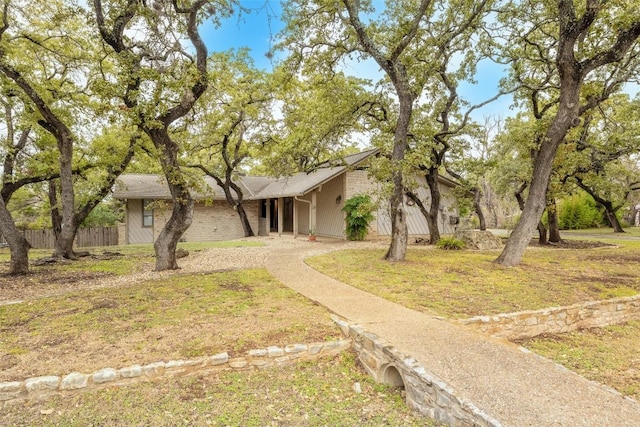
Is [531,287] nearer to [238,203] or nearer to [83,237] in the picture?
[238,203]

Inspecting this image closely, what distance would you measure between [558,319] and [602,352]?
80 cm

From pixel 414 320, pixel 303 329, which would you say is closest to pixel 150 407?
pixel 303 329

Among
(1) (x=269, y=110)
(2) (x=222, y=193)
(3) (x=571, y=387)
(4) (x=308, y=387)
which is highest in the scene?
(1) (x=269, y=110)

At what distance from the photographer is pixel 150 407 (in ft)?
12.0

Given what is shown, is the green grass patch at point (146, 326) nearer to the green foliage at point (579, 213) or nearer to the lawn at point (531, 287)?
the lawn at point (531, 287)

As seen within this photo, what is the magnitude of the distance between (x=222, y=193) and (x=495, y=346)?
19.7m

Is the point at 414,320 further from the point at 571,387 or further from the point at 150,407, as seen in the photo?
the point at 150,407

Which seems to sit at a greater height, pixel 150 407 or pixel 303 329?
pixel 303 329

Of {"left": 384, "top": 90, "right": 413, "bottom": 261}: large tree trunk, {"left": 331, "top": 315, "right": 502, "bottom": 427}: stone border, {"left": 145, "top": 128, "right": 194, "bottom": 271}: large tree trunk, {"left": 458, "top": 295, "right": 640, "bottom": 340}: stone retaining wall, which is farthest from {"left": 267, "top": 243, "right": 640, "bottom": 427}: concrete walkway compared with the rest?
{"left": 145, "top": 128, "right": 194, "bottom": 271}: large tree trunk

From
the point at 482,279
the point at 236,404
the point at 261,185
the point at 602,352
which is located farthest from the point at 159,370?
the point at 261,185

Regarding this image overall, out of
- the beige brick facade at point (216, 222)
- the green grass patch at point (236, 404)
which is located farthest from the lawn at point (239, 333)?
Answer: the beige brick facade at point (216, 222)

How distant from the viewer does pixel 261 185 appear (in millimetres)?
24562

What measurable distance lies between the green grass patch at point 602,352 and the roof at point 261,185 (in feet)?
32.8

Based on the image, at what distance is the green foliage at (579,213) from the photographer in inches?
958
